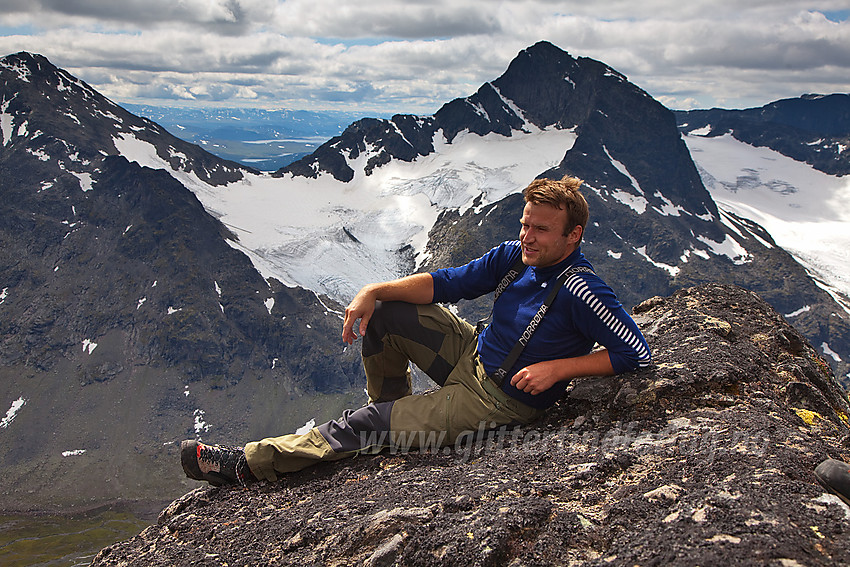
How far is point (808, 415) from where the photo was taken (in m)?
7.78

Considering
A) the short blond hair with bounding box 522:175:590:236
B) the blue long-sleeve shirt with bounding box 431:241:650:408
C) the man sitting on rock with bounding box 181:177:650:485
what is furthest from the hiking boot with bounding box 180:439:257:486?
the short blond hair with bounding box 522:175:590:236

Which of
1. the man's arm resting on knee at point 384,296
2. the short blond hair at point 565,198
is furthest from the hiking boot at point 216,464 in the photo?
the short blond hair at point 565,198

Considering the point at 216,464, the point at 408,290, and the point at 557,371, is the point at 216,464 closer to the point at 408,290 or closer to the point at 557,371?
the point at 408,290

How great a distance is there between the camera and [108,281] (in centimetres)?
19425

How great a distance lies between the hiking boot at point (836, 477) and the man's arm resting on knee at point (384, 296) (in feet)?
17.4

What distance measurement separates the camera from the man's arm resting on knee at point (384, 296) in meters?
8.40

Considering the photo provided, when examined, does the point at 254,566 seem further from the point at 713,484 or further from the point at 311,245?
the point at 311,245

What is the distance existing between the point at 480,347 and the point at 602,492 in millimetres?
2893

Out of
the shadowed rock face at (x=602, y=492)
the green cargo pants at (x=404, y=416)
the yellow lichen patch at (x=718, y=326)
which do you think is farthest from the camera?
the yellow lichen patch at (x=718, y=326)

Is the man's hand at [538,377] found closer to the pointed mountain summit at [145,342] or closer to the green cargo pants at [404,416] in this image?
the green cargo pants at [404,416]

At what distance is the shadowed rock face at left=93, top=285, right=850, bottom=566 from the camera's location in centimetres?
505

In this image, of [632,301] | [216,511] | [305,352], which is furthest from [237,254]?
[216,511]

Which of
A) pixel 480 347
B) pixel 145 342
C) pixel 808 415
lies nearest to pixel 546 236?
pixel 480 347

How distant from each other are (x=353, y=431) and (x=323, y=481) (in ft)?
2.66
